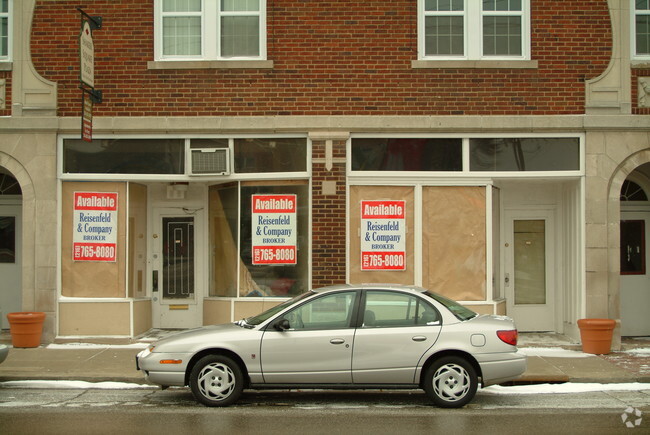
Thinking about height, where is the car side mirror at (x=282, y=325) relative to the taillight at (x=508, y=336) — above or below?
above

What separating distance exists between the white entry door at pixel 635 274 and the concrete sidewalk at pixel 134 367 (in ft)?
Result: 2.19

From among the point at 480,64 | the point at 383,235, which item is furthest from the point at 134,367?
the point at 480,64

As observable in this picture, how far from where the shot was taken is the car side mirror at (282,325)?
8.38 metres

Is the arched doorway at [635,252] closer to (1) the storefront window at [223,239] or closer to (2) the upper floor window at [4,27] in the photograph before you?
(1) the storefront window at [223,239]

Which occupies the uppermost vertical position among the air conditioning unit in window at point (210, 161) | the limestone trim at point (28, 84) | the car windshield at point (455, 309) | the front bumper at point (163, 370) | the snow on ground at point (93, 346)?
the limestone trim at point (28, 84)

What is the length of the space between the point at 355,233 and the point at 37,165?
547 centimetres

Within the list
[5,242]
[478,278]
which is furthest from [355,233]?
[5,242]

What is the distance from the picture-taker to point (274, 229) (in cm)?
1279

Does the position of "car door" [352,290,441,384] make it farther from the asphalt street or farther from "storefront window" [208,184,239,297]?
"storefront window" [208,184,239,297]

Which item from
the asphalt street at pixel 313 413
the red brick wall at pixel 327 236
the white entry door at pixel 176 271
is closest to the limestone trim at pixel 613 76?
the red brick wall at pixel 327 236

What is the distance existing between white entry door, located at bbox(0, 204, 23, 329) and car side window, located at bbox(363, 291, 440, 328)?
8421 millimetres

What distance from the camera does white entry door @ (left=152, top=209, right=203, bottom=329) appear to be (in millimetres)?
13766

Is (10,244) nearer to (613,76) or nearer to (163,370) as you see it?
(163,370)

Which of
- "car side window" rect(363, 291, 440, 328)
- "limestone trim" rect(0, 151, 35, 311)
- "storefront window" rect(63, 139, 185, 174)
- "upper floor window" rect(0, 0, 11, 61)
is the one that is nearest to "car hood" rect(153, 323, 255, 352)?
"car side window" rect(363, 291, 440, 328)
